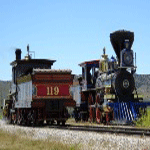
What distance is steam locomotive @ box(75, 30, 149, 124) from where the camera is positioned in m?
21.8

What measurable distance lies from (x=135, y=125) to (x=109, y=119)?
216 centimetres

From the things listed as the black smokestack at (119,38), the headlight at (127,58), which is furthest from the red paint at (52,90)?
the black smokestack at (119,38)

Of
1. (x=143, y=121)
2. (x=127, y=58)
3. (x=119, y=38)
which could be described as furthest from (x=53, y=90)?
(x=119, y=38)

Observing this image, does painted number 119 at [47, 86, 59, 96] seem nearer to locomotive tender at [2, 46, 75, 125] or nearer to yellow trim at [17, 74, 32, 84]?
locomotive tender at [2, 46, 75, 125]

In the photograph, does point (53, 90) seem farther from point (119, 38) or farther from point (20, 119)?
point (119, 38)

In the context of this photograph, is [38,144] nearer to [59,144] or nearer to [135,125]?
[59,144]

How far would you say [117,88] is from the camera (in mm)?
22344

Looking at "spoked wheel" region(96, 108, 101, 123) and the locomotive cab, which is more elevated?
the locomotive cab

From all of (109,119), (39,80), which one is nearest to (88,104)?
(109,119)

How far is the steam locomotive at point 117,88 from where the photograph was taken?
2178 cm

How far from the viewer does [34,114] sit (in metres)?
19.7

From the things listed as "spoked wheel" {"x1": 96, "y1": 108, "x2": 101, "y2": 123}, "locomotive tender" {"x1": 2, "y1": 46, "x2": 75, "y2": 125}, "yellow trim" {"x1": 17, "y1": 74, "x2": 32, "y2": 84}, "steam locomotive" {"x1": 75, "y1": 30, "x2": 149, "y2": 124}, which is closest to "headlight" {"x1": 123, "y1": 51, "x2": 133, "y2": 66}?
"steam locomotive" {"x1": 75, "y1": 30, "x2": 149, "y2": 124}

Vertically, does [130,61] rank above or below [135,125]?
above

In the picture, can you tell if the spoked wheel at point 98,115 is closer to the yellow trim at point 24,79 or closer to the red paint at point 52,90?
the red paint at point 52,90
